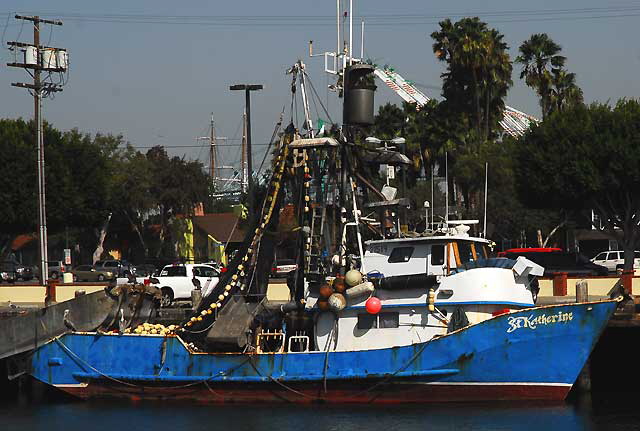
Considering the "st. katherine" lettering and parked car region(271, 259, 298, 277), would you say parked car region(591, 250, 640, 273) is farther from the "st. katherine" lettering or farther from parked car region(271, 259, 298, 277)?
the "st. katherine" lettering

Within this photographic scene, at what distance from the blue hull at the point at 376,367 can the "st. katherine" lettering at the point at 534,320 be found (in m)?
0.02

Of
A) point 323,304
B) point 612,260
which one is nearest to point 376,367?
point 323,304

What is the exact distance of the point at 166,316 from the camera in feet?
101

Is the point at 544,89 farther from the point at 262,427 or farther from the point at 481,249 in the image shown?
the point at 262,427

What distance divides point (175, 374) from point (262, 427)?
10.5 ft

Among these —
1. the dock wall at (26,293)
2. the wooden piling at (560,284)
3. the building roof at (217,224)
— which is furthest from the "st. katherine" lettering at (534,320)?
the building roof at (217,224)

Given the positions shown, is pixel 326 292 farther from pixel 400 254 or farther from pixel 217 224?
pixel 217 224

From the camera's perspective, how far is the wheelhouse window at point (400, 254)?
2394cm

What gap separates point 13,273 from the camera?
65.9 m

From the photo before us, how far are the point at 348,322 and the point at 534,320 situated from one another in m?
4.25

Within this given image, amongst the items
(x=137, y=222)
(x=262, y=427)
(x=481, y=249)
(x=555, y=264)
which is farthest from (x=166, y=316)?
(x=137, y=222)

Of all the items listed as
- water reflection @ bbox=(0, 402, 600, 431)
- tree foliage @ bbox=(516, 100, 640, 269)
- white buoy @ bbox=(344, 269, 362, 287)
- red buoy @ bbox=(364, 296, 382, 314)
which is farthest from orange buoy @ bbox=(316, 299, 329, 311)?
tree foliage @ bbox=(516, 100, 640, 269)

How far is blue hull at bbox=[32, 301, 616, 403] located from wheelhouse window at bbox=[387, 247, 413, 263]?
6.89 ft

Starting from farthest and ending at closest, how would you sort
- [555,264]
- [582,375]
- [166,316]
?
1. [555,264]
2. [166,316]
3. [582,375]
